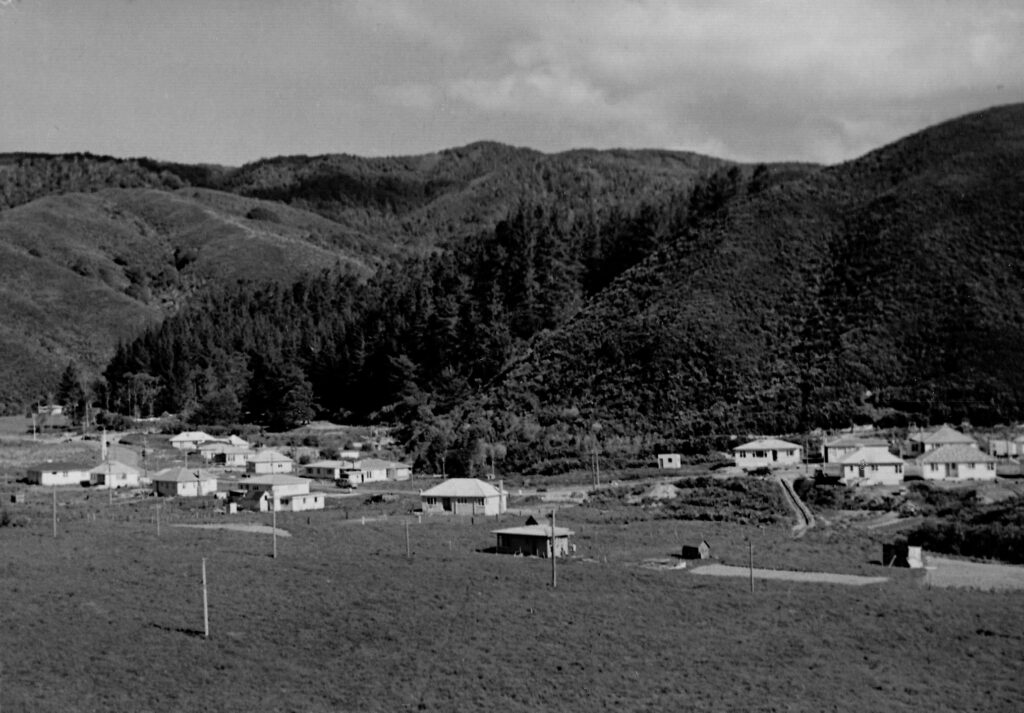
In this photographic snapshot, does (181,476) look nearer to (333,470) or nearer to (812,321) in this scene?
(333,470)

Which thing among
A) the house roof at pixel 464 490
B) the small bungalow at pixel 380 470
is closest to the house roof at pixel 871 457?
the house roof at pixel 464 490

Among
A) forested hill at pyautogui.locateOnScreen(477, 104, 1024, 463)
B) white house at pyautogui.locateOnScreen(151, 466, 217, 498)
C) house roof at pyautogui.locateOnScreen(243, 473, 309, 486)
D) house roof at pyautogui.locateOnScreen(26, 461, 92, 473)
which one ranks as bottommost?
white house at pyautogui.locateOnScreen(151, 466, 217, 498)

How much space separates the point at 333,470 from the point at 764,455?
29360 mm

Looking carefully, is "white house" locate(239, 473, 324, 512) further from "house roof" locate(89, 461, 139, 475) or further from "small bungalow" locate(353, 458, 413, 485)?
"house roof" locate(89, 461, 139, 475)

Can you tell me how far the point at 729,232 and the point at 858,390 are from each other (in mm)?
30734

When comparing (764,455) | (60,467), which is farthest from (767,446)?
(60,467)

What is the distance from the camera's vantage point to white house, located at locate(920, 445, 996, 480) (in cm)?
5841

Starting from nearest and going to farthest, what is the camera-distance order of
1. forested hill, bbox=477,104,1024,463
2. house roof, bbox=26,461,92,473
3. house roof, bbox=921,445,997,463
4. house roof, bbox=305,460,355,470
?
house roof, bbox=921,445,997,463
house roof, bbox=26,461,92,473
house roof, bbox=305,460,355,470
forested hill, bbox=477,104,1024,463

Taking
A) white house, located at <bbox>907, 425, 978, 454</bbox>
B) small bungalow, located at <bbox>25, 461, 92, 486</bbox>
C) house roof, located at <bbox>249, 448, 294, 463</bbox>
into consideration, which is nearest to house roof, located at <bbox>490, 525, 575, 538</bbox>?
white house, located at <bbox>907, 425, 978, 454</bbox>

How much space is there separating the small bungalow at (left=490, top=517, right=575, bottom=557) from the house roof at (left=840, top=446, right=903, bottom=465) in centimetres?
2356

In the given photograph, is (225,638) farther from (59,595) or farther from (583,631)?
(583,631)

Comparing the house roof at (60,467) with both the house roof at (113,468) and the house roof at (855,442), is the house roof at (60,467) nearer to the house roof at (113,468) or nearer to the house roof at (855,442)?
the house roof at (113,468)

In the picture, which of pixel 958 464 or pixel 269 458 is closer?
pixel 958 464

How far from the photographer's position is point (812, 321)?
89875 millimetres
